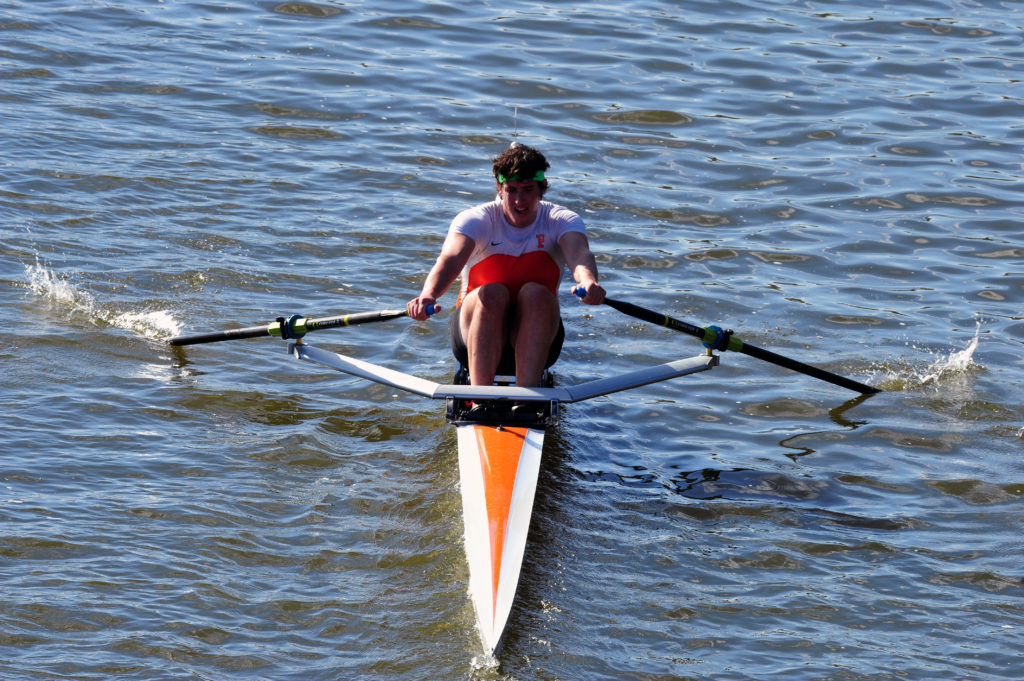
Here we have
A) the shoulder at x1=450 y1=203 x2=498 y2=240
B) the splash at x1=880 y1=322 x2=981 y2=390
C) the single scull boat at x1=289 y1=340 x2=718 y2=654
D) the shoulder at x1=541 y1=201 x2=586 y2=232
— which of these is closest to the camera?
the single scull boat at x1=289 y1=340 x2=718 y2=654

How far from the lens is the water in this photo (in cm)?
559

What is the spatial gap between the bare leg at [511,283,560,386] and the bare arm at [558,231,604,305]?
230mm

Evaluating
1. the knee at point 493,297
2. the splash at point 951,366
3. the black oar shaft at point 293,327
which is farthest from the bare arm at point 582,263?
the splash at point 951,366

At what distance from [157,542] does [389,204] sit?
5.59 m

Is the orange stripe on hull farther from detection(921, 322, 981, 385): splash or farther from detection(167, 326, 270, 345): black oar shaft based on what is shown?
detection(921, 322, 981, 385): splash

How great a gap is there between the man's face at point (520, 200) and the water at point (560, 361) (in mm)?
1403

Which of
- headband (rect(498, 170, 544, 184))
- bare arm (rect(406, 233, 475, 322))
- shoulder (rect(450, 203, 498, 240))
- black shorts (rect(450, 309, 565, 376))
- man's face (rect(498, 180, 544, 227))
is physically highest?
headband (rect(498, 170, 544, 184))

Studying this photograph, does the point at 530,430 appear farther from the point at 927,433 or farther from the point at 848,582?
the point at 927,433

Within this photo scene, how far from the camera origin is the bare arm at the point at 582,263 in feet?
22.9

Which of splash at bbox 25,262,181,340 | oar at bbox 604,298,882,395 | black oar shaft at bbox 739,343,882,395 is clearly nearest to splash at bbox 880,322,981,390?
black oar shaft at bbox 739,343,882,395

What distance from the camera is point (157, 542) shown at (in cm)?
599

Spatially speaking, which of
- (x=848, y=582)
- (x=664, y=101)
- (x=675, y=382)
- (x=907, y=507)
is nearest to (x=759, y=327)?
(x=675, y=382)

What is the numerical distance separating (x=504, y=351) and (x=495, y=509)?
60.3 inches

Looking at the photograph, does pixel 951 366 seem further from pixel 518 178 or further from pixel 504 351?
pixel 518 178
